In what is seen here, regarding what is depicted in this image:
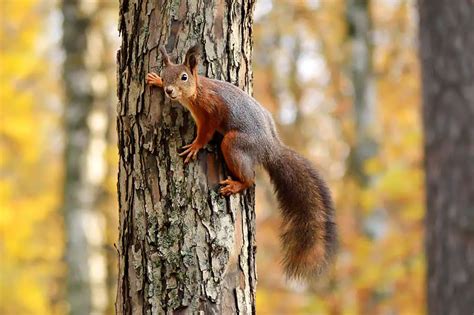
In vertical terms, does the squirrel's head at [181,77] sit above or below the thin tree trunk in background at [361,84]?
below

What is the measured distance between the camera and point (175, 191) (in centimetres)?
269

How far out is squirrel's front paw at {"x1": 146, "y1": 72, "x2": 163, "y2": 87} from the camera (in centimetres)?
272

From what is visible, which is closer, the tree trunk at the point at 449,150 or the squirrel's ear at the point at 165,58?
the squirrel's ear at the point at 165,58

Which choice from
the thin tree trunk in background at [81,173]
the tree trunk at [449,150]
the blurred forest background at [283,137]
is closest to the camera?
the tree trunk at [449,150]

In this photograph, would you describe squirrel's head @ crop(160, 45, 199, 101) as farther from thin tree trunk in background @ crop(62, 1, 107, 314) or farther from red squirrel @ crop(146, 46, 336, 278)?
thin tree trunk in background @ crop(62, 1, 107, 314)

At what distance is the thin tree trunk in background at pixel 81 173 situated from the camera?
277 inches

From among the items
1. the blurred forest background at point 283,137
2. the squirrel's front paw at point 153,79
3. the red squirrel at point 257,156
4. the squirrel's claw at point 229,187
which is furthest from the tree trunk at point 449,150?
the squirrel's front paw at point 153,79

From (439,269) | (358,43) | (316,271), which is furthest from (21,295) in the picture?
(316,271)

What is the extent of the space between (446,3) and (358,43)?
496 cm

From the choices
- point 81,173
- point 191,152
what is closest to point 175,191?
point 191,152

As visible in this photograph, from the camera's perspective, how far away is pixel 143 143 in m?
2.74

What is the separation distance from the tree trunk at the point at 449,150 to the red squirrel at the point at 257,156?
4.99ft

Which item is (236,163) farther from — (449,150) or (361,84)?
(361,84)

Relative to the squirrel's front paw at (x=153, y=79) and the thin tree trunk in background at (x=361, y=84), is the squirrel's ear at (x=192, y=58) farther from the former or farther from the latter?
the thin tree trunk in background at (x=361, y=84)
